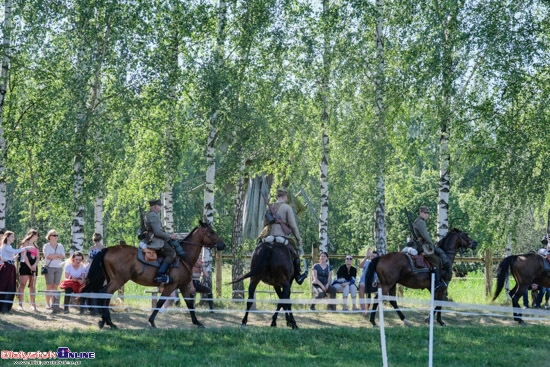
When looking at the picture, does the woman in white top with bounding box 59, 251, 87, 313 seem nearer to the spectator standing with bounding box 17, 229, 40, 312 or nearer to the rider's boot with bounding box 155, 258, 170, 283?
the spectator standing with bounding box 17, 229, 40, 312

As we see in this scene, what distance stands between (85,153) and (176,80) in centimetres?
345

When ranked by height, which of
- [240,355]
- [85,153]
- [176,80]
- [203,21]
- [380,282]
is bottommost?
[240,355]

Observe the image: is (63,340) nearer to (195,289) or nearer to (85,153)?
(195,289)

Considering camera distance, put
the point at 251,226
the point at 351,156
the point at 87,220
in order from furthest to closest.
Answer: the point at 87,220
the point at 251,226
the point at 351,156

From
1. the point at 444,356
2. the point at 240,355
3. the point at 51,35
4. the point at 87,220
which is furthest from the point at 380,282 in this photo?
the point at 87,220

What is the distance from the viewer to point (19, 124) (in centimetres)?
2150

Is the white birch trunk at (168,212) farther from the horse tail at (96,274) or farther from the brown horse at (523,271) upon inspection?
the brown horse at (523,271)

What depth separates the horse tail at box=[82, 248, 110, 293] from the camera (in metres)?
15.4

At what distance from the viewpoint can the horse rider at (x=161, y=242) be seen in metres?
15.7

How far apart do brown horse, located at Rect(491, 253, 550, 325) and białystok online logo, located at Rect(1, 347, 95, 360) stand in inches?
436

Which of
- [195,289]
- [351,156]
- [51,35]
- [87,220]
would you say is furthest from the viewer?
[87,220]

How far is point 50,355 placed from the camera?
12.2 meters

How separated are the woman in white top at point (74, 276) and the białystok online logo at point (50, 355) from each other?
561 cm

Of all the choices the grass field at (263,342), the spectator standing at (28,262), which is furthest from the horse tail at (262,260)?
the spectator standing at (28,262)
